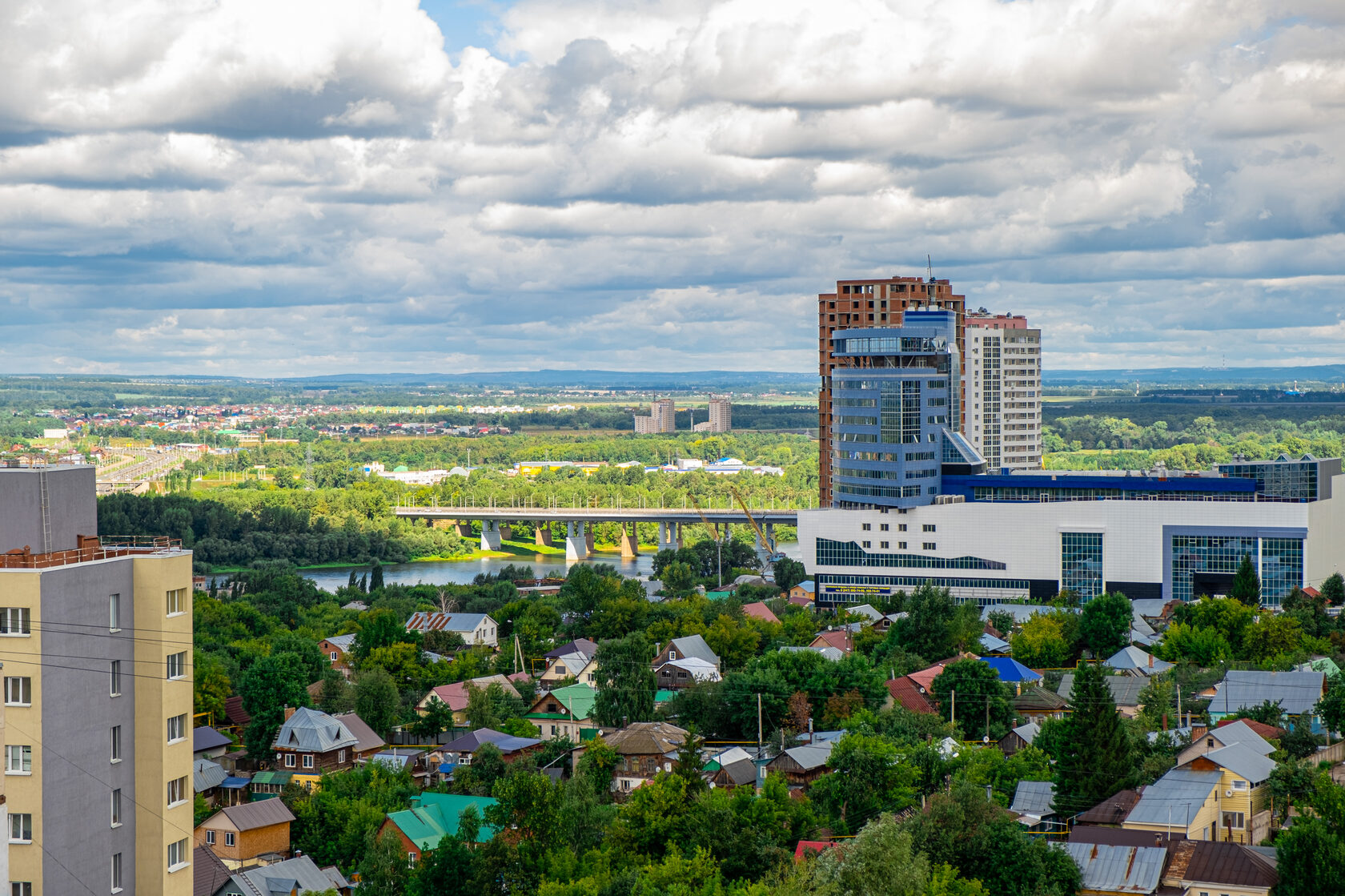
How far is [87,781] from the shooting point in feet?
51.7

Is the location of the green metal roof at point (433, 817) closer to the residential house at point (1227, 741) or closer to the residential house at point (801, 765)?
the residential house at point (801, 765)

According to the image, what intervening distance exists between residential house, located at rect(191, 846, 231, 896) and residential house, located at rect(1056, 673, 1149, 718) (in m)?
21.0

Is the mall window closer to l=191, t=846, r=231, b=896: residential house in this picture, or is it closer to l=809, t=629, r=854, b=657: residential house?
l=809, t=629, r=854, b=657: residential house

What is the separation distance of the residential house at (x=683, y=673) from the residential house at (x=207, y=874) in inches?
798

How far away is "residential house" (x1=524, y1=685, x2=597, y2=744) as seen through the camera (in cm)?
3944

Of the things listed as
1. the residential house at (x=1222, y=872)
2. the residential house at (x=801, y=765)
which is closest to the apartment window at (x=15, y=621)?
the residential house at (x=1222, y=872)

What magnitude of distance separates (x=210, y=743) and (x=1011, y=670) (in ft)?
70.0

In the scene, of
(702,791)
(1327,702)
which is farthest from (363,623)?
(1327,702)

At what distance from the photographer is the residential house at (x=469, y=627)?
55500mm

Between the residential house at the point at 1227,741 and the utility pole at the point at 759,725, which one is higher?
the residential house at the point at 1227,741

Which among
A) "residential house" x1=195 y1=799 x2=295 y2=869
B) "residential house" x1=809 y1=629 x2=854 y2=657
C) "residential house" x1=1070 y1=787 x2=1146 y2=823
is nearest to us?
"residential house" x1=1070 y1=787 x2=1146 y2=823

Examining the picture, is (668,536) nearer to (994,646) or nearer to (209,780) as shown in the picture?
→ (994,646)

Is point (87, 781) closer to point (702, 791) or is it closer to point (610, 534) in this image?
point (702, 791)

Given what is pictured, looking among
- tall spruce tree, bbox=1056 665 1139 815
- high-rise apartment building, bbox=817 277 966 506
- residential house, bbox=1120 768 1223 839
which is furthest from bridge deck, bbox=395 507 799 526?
residential house, bbox=1120 768 1223 839
